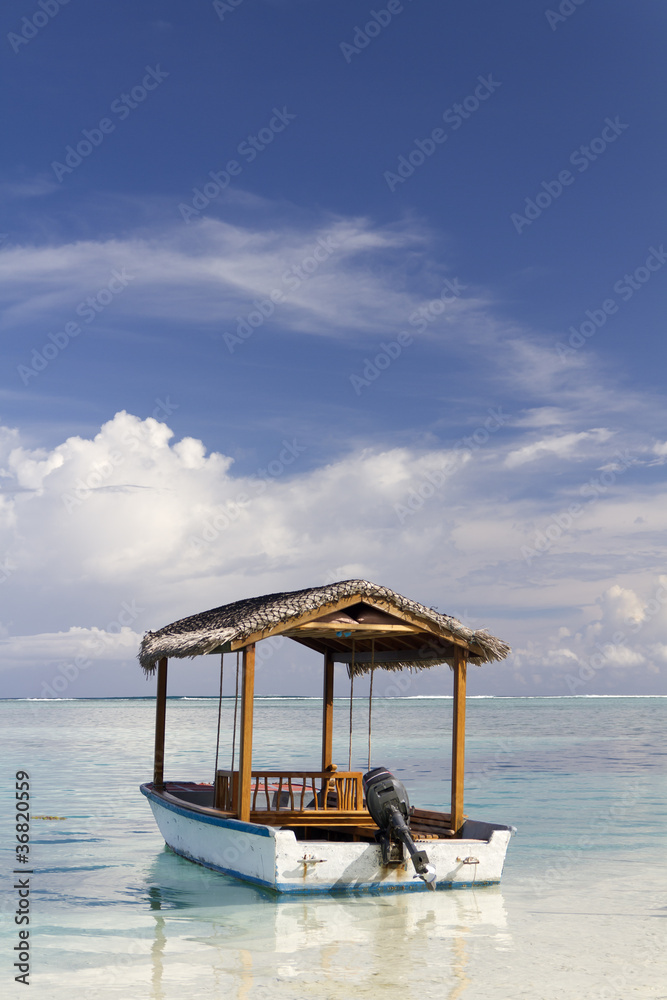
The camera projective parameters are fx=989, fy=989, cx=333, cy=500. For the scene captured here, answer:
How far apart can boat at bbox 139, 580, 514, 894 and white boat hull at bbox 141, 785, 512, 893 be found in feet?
0.03

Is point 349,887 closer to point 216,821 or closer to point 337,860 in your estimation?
point 337,860

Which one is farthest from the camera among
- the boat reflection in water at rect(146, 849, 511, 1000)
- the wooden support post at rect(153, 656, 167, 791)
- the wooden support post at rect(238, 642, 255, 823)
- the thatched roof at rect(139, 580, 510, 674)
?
the wooden support post at rect(153, 656, 167, 791)

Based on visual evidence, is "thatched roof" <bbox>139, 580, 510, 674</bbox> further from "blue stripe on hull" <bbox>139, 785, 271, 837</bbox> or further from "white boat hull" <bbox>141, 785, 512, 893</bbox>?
"white boat hull" <bbox>141, 785, 512, 893</bbox>

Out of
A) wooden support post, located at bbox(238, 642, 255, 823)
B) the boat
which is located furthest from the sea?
A: wooden support post, located at bbox(238, 642, 255, 823)

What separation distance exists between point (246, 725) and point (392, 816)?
1.74m

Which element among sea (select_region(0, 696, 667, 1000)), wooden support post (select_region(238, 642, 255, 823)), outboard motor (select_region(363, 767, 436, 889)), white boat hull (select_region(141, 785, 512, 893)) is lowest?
sea (select_region(0, 696, 667, 1000))

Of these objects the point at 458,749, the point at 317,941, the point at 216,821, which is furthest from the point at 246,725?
the point at 458,749

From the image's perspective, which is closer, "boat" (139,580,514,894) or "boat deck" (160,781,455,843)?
"boat" (139,580,514,894)

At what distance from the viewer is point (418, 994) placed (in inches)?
278

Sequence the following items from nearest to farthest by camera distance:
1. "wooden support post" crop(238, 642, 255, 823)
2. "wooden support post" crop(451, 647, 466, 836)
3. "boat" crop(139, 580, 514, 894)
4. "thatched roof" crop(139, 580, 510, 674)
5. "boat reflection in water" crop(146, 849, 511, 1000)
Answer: "boat reflection in water" crop(146, 849, 511, 1000), "boat" crop(139, 580, 514, 894), "wooden support post" crop(238, 642, 255, 823), "thatched roof" crop(139, 580, 510, 674), "wooden support post" crop(451, 647, 466, 836)

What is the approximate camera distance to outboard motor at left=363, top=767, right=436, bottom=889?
31.8 feet

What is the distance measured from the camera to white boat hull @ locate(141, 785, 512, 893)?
974cm

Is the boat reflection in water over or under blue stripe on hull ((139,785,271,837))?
under

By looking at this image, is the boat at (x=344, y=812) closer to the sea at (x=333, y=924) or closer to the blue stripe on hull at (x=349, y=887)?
the blue stripe on hull at (x=349, y=887)
